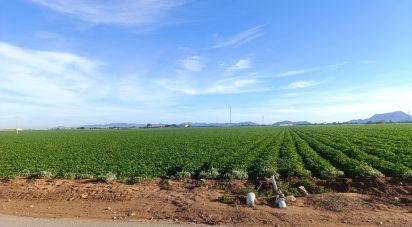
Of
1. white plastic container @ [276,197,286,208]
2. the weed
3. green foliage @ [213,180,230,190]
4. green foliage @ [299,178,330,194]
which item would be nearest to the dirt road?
the weed

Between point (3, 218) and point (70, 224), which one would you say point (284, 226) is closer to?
point (70, 224)

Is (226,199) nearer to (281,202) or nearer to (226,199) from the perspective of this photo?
(226,199)

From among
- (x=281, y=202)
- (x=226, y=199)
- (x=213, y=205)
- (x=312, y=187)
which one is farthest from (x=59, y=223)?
(x=312, y=187)

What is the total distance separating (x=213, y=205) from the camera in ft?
35.4

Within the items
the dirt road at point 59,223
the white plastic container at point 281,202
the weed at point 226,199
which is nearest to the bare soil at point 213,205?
the weed at point 226,199

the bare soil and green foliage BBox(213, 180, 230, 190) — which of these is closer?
the bare soil

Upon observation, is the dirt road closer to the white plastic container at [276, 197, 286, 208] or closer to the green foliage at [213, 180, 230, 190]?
the white plastic container at [276, 197, 286, 208]

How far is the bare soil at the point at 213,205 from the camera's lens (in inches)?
370

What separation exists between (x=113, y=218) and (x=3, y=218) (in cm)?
273

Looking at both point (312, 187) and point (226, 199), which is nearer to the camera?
point (226, 199)

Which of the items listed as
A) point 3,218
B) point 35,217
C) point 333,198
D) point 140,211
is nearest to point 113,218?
point 140,211

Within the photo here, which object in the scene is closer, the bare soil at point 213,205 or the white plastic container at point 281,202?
the bare soil at point 213,205

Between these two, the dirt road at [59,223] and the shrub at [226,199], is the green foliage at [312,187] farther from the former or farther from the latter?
the dirt road at [59,223]

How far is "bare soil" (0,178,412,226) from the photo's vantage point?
941 centimetres
